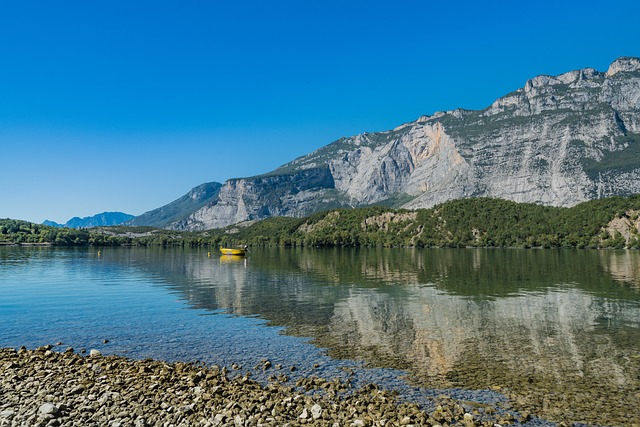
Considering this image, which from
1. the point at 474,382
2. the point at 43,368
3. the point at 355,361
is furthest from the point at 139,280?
the point at 474,382

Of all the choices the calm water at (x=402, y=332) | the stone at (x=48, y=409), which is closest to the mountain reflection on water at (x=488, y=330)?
the calm water at (x=402, y=332)

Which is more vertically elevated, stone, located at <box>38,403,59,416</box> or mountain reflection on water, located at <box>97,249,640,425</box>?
stone, located at <box>38,403,59,416</box>

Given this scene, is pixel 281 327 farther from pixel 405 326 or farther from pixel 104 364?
pixel 104 364

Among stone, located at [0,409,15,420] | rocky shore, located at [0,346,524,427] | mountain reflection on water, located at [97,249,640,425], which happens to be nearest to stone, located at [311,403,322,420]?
rocky shore, located at [0,346,524,427]

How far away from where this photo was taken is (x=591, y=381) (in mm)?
20891

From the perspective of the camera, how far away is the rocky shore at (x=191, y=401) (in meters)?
16.1

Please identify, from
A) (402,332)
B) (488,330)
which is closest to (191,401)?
(402,332)

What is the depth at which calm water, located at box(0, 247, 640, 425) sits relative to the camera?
67.4 ft

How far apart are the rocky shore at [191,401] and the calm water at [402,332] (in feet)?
7.12

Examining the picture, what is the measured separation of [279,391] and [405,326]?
17654 mm

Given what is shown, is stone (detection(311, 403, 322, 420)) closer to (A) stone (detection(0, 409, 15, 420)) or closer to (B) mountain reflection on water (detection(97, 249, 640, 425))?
(B) mountain reflection on water (detection(97, 249, 640, 425))

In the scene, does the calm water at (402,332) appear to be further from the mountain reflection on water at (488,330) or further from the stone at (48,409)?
the stone at (48,409)

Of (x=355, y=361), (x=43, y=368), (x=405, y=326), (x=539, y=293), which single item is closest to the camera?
(x=43, y=368)

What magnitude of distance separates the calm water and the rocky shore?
2.17 metres
